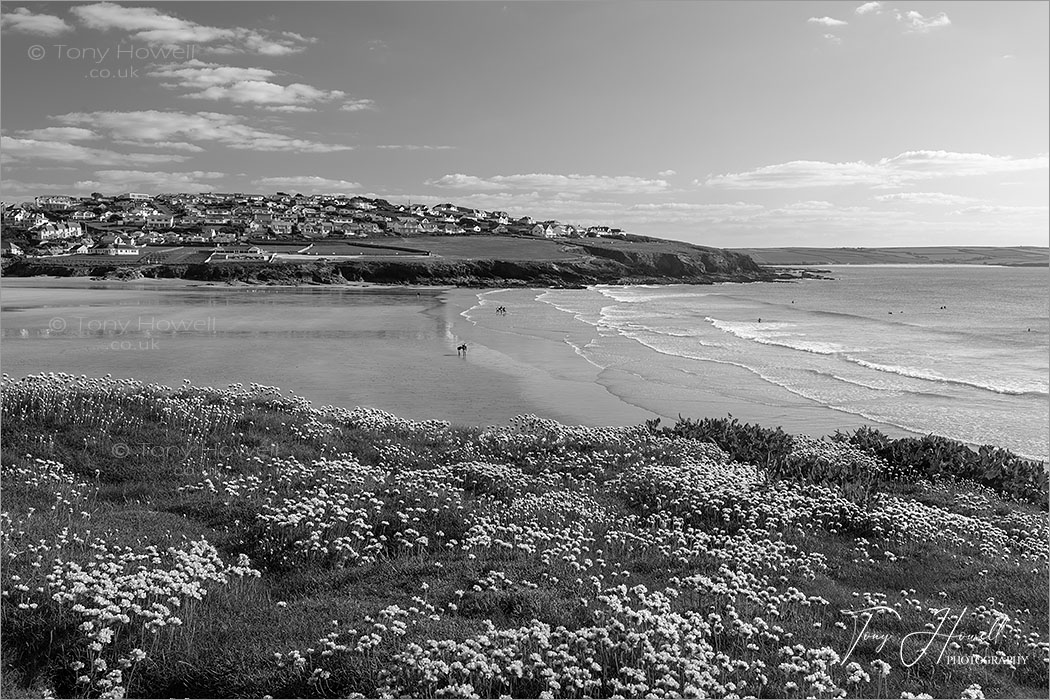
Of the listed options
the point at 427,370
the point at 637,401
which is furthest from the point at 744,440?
the point at 427,370

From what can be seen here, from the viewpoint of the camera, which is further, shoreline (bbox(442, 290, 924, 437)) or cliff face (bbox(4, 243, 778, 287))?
cliff face (bbox(4, 243, 778, 287))

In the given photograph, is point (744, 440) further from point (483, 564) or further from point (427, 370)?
point (427, 370)

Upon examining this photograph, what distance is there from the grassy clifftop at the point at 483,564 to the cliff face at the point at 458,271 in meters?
96.6

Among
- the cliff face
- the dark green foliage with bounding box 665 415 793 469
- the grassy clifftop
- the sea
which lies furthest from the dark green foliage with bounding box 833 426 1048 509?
the cliff face

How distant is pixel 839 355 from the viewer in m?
43.9

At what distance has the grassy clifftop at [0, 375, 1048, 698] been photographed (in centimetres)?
691

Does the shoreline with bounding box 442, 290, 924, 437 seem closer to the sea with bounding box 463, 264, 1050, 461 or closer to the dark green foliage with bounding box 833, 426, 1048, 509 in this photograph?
the sea with bounding box 463, 264, 1050, 461

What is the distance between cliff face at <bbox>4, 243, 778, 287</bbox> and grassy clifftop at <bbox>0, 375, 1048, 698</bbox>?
96.6 m

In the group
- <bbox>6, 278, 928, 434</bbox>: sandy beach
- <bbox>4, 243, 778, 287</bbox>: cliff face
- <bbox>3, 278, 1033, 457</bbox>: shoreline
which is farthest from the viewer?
<bbox>4, 243, 778, 287</bbox>: cliff face

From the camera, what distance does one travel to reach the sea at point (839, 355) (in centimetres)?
2755

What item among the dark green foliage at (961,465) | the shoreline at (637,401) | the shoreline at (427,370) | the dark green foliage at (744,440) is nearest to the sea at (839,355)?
the shoreline at (637,401)

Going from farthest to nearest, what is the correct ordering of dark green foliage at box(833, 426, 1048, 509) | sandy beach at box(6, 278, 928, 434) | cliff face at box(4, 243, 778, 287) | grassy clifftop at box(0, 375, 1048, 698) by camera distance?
cliff face at box(4, 243, 778, 287), sandy beach at box(6, 278, 928, 434), dark green foliage at box(833, 426, 1048, 509), grassy clifftop at box(0, 375, 1048, 698)

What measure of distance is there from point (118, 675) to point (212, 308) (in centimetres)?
6004

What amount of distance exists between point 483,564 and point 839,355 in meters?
38.9
